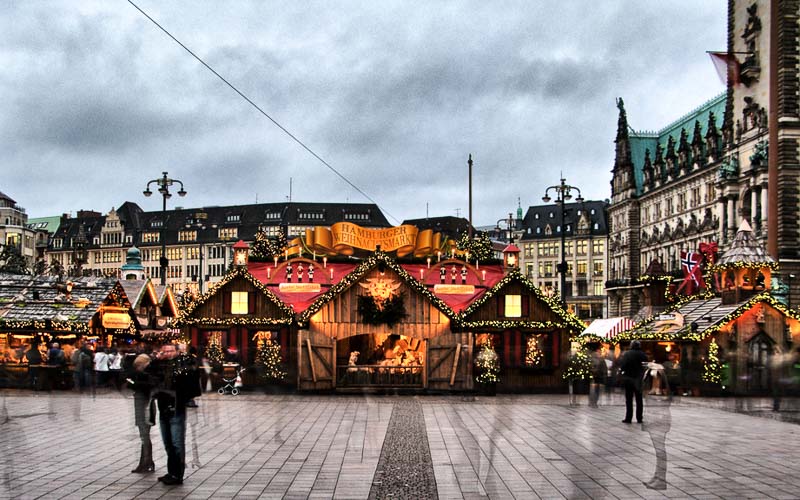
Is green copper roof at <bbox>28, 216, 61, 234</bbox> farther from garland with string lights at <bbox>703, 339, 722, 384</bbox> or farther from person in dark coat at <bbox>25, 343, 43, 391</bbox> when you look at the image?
garland with string lights at <bbox>703, 339, 722, 384</bbox>

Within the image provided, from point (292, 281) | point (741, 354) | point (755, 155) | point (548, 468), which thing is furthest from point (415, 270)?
point (755, 155)

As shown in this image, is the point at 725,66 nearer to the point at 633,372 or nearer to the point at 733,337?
the point at 733,337

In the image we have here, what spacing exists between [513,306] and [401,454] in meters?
20.9

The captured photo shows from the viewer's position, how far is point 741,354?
3628 centimetres

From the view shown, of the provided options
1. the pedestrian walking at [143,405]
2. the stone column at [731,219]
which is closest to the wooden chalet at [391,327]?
the pedestrian walking at [143,405]

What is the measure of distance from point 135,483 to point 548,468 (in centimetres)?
641

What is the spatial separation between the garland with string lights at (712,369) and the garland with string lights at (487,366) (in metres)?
7.50

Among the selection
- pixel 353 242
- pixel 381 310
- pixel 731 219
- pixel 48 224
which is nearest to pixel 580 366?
pixel 381 310

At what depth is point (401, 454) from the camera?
57.5ft

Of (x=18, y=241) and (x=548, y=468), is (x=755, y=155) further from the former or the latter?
(x=18, y=241)

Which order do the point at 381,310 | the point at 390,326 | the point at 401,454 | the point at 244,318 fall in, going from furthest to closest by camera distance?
the point at 244,318 → the point at 390,326 → the point at 381,310 → the point at 401,454

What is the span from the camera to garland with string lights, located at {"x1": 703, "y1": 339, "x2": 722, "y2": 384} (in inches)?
1404

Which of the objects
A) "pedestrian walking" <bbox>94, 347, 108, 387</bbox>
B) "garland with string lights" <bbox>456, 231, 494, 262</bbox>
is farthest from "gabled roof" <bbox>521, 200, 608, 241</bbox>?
"pedestrian walking" <bbox>94, 347, 108, 387</bbox>

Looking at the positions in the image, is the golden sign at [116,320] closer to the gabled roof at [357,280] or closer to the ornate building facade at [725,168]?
the gabled roof at [357,280]
